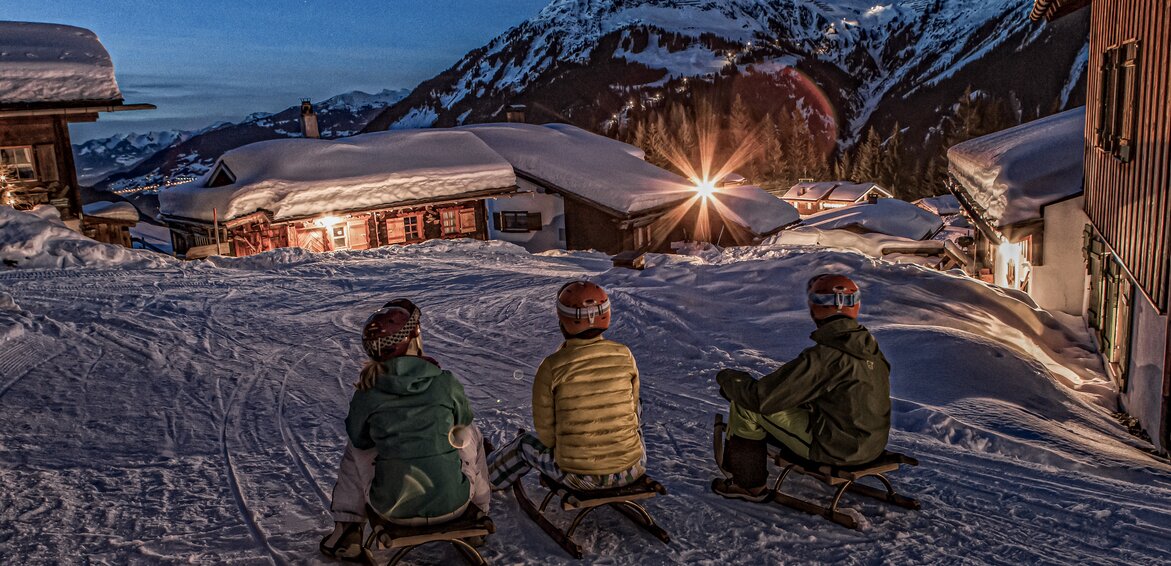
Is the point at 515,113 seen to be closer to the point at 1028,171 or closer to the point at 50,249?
the point at 50,249

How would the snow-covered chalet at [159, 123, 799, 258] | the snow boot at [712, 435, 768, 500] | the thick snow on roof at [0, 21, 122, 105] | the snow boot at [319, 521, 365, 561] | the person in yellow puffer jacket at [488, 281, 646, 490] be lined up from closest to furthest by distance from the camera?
1. the person in yellow puffer jacket at [488, 281, 646, 490]
2. the snow boot at [319, 521, 365, 561]
3. the snow boot at [712, 435, 768, 500]
4. the thick snow on roof at [0, 21, 122, 105]
5. the snow-covered chalet at [159, 123, 799, 258]

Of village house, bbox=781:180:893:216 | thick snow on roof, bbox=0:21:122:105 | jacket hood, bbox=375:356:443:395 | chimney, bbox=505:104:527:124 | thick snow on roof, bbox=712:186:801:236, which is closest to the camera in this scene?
jacket hood, bbox=375:356:443:395

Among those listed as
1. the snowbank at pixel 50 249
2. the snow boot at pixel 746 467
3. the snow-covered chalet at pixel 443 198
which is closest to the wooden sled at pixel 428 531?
the snow boot at pixel 746 467

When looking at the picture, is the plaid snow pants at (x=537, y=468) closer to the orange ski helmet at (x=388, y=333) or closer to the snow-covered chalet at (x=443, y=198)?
the orange ski helmet at (x=388, y=333)

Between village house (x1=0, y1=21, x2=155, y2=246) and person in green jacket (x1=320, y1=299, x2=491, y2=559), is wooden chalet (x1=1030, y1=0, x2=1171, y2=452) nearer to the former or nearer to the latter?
person in green jacket (x1=320, y1=299, x2=491, y2=559)

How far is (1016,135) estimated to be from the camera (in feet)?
65.2

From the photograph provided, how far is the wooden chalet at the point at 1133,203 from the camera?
867cm

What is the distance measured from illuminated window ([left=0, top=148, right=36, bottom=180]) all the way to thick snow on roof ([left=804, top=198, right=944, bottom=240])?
32156 millimetres

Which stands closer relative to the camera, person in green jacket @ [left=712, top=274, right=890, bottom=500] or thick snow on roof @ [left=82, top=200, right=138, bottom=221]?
person in green jacket @ [left=712, top=274, right=890, bottom=500]

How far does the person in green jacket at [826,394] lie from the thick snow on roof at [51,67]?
68.2 ft

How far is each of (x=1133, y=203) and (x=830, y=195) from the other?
62.5 meters

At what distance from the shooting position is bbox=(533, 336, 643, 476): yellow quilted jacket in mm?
4219

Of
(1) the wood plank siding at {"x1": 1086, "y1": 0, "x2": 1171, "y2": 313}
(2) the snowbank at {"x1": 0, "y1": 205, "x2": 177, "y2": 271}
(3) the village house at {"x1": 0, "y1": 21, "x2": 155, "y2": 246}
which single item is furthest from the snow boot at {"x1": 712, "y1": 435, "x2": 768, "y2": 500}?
(3) the village house at {"x1": 0, "y1": 21, "x2": 155, "y2": 246}

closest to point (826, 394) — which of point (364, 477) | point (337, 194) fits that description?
point (364, 477)
